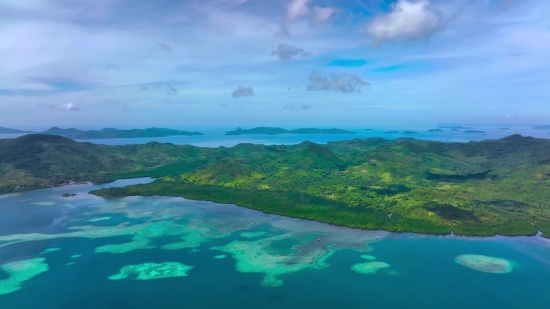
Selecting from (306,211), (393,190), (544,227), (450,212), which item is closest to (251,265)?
(306,211)

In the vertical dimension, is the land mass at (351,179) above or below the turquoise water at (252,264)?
above

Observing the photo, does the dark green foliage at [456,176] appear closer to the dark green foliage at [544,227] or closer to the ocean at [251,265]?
the dark green foliage at [544,227]

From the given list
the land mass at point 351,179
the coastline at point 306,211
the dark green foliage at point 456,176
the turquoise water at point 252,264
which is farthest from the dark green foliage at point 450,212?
the dark green foliage at point 456,176

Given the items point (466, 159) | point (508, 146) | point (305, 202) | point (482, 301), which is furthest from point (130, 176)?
point (508, 146)

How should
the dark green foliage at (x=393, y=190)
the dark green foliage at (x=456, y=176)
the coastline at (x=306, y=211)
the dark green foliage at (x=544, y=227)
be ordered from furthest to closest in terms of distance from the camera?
1. the dark green foliage at (x=456, y=176)
2. the dark green foliage at (x=393, y=190)
3. the coastline at (x=306, y=211)
4. the dark green foliage at (x=544, y=227)

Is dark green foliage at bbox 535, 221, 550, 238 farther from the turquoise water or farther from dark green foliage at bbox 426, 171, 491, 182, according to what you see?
dark green foliage at bbox 426, 171, 491, 182

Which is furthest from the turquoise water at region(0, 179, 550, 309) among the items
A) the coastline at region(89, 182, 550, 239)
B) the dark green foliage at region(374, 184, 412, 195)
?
the dark green foliage at region(374, 184, 412, 195)
